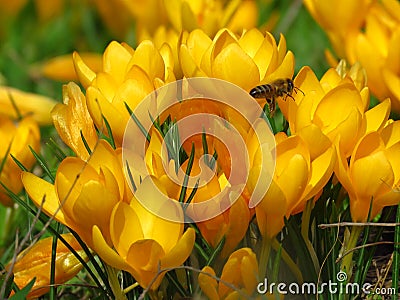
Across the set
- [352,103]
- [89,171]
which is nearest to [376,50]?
[352,103]

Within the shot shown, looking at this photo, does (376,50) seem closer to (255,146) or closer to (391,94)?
(391,94)

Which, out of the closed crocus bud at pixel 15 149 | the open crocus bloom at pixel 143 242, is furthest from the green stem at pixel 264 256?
the closed crocus bud at pixel 15 149

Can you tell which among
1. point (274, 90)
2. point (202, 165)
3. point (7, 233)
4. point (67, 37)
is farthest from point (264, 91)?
point (67, 37)

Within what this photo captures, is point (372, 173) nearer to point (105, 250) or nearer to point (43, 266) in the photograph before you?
point (105, 250)

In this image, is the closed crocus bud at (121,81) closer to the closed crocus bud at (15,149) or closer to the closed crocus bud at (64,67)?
the closed crocus bud at (15,149)

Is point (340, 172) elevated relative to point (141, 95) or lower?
lower

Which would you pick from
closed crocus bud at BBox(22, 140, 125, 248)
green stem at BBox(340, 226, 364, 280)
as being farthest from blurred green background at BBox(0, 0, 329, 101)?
closed crocus bud at BBox(22, 140, 125, 248)

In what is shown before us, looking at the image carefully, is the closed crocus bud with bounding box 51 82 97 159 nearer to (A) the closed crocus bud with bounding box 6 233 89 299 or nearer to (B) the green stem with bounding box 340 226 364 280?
(A) the closed crocus bud with bounding box 6 233 89 299
